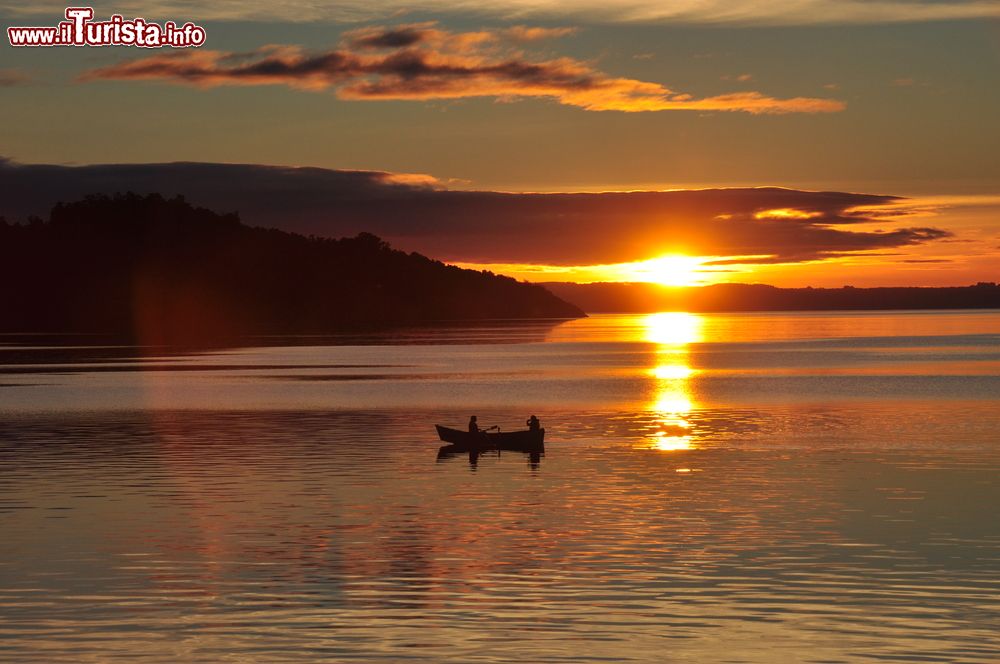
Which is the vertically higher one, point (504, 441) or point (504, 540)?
point (504, 441)

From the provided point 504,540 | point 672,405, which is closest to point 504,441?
point 504,540

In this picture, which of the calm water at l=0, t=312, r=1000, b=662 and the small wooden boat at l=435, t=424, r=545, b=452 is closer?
the calm water at l=0, t=312, r=1000, b=662

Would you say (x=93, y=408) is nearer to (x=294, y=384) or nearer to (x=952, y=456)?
(x=294, y=384)

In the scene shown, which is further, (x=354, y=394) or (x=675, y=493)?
(x=354, y=394)

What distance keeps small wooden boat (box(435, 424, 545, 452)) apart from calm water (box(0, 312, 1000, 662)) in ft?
4.73

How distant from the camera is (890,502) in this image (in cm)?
4109

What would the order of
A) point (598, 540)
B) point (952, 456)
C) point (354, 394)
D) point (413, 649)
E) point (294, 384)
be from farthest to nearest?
point (294, 384) → point (354, 394) → point (952, 456) → point (598, 540) → point (413, 649)

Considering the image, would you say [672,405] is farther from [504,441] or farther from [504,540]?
[504,540]

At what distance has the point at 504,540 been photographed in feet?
113

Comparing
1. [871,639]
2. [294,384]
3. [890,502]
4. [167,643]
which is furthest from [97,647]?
[294,384]

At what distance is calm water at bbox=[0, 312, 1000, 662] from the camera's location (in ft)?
79.7

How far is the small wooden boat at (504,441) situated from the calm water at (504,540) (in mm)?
1443

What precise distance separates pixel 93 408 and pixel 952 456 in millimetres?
56544

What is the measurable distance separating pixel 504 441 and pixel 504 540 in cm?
2413
